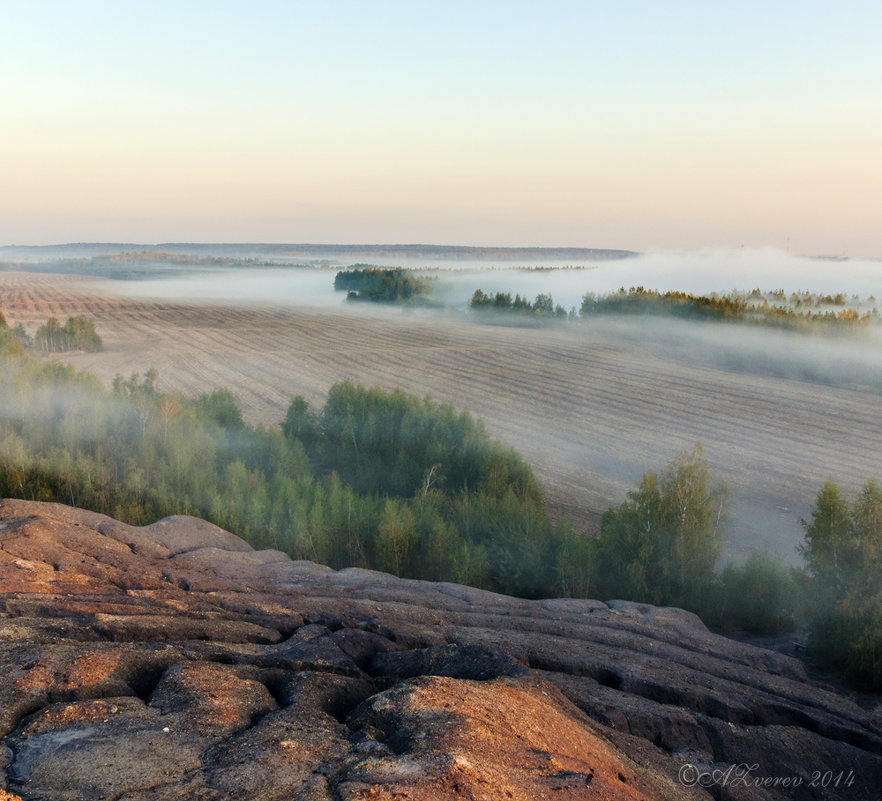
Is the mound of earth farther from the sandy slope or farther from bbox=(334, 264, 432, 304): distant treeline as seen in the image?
bbox=(334, 264, 432, 304): distant treeline

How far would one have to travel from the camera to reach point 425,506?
73.3 feet

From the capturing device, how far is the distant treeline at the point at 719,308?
60125 millimetres

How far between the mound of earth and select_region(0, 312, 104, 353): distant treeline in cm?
4842

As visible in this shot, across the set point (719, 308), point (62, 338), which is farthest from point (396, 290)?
point (62, 338)

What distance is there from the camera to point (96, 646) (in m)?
8.80

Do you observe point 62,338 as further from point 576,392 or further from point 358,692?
point 358,692

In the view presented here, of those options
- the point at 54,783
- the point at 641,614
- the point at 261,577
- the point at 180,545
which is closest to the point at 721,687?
the point at 641,614

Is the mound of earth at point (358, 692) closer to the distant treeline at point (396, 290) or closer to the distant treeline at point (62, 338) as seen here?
the distant treeline at point (62, 338)

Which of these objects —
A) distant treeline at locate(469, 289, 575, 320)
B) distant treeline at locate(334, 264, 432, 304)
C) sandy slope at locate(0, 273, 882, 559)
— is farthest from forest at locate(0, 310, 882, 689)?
distant treeline at locate(334, 264, 432, 304)

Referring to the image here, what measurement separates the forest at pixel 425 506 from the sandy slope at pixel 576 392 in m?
4.53

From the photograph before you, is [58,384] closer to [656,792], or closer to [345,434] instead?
[345,434]

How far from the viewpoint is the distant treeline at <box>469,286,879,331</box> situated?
60125 millimetres

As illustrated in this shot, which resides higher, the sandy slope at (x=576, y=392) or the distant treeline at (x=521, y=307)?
the distant treeline at (x=521, y=307)

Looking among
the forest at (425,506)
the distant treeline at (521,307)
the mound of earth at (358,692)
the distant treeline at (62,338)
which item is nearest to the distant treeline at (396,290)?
the distant treeline at (521,307)
